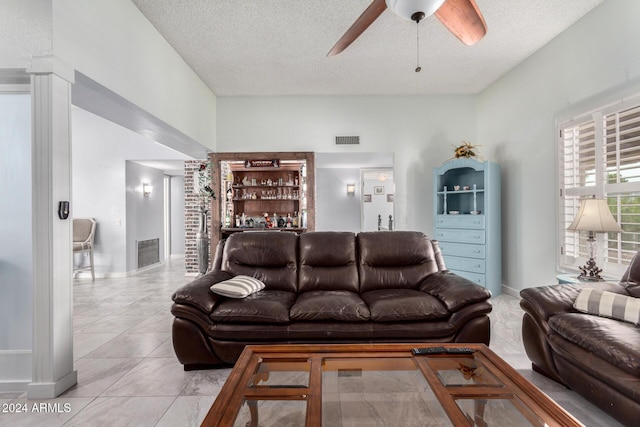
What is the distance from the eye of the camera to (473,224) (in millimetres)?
4496

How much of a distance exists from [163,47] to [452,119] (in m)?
4.56

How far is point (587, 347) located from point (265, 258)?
95.9 inches

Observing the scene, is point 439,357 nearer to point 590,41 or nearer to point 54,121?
point 54,121

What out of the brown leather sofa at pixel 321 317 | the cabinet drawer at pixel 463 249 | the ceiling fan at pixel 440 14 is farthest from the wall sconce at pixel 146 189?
the cabinet drawer at pixel 463 249

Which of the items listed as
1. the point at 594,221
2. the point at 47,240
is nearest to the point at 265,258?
the point at 47,240

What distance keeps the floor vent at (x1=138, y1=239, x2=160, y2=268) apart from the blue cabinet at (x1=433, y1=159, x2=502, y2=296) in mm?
5915

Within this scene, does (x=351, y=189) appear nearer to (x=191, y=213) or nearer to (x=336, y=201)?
(x=336, y=201)

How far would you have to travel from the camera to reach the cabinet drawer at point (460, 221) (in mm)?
4435

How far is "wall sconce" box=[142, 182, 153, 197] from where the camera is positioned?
675 centimetres

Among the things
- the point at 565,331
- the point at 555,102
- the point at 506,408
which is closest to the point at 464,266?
the point at 555,102

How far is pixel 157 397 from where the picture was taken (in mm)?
2051

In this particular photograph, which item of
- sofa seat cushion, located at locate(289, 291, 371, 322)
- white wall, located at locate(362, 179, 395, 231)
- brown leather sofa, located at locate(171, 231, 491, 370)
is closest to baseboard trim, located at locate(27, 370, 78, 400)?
brown leather sofa, located at locate(171, 231, 491, 370)

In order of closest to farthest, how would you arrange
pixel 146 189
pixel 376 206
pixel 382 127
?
pixel 382 127 → pixel 146 189 → pixel 376 206

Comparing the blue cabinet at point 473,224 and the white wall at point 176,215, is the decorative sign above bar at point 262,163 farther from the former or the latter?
the white wall at point 176,215
